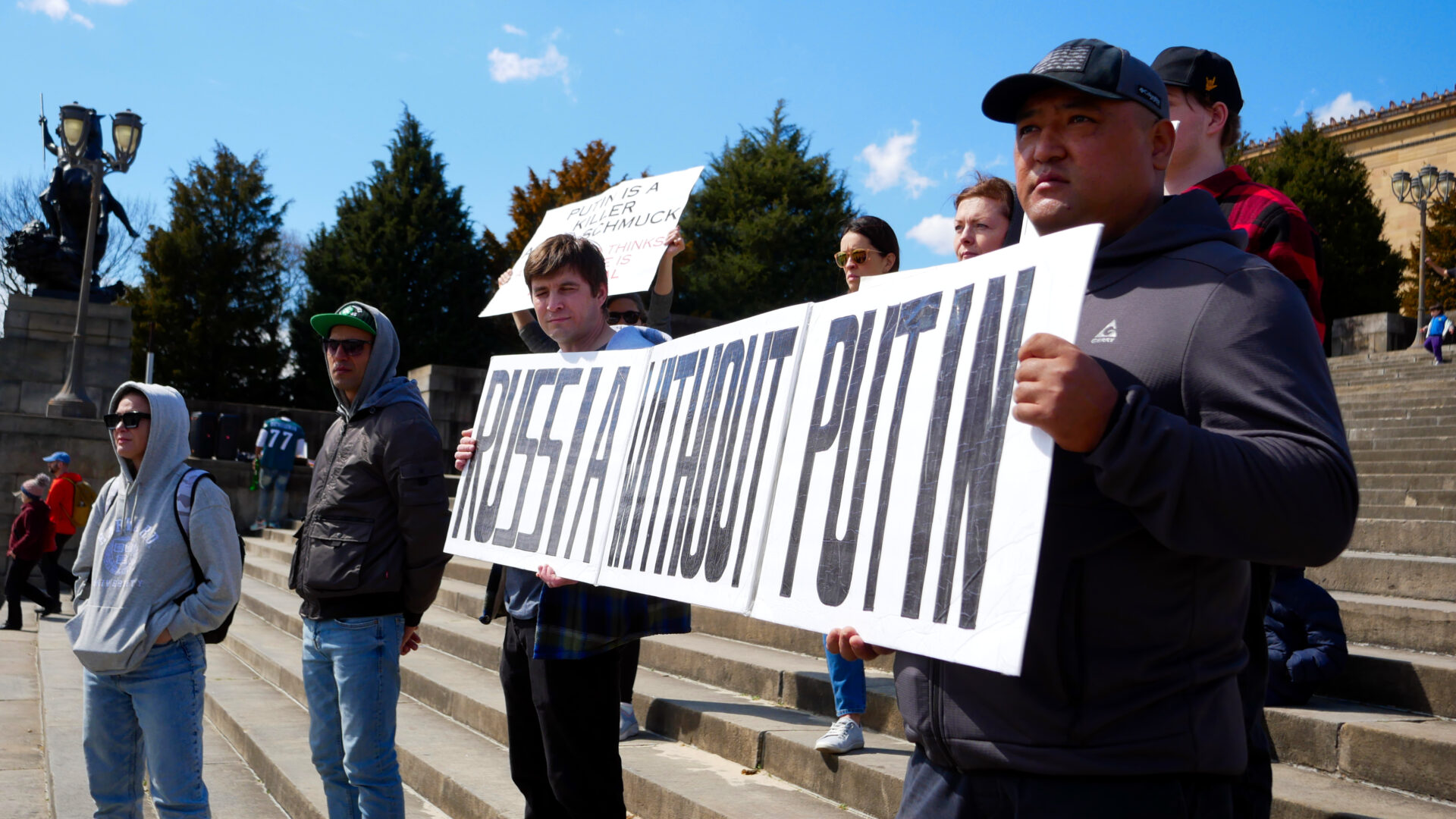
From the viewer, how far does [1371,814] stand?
2.83 meters

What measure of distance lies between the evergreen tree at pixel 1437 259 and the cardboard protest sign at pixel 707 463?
37.6 meters

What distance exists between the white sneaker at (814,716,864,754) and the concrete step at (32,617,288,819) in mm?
3152

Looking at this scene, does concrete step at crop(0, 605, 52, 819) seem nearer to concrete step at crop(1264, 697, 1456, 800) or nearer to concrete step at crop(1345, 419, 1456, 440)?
concrete step at crop(1264, 697, 1456, 800)

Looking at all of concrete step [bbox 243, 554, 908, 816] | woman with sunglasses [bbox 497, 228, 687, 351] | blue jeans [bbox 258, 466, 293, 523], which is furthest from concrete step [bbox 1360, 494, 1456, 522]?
blue jeans [bbox 258, 466, 293, 523]

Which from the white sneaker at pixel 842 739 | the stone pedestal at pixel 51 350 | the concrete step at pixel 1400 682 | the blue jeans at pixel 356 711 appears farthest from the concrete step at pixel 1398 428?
→ the stone pedestal at pixel 51 350

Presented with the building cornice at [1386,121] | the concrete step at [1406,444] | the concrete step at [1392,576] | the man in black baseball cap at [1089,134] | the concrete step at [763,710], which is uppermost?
the building cornice at [1386,121]

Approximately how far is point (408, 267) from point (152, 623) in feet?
111

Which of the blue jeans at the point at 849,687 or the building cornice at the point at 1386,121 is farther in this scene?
the building cornice at the point at 1386,121

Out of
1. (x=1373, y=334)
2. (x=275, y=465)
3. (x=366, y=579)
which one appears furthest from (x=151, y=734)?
(x=1373, y=334)

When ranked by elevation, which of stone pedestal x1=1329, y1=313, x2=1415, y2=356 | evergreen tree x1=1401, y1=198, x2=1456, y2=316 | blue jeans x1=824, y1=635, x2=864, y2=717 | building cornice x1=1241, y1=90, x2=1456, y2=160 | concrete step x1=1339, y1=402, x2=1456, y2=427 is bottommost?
blue jeans x1=824, y1=635, x2=864, y2=717

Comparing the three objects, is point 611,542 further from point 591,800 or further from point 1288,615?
point 1288,615

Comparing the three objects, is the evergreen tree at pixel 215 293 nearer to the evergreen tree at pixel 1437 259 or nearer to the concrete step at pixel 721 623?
the concrete step at pixel 721 623

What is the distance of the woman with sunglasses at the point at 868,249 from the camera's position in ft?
14.7

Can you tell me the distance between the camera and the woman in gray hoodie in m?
3.57
